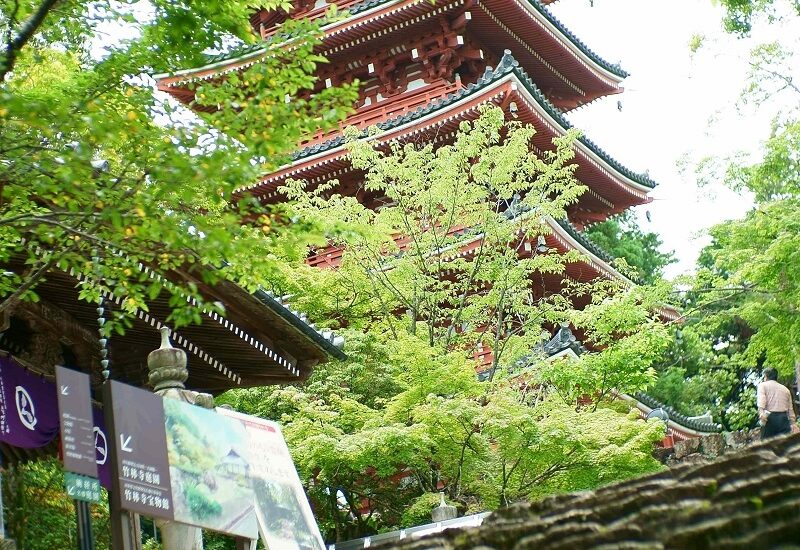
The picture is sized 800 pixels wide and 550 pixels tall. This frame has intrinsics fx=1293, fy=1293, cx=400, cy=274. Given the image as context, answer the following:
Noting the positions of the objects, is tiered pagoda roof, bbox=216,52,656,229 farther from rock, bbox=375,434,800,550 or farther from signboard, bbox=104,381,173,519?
rock, bbox=375,434,800,550

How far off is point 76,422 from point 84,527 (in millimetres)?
1661

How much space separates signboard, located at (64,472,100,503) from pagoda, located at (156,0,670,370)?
1517 cm

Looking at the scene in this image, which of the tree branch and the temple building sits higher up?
the temple building

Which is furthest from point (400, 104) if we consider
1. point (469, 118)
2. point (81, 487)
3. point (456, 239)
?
point (81, 487)

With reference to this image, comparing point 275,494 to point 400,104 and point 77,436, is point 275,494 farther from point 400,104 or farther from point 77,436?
point 400,104

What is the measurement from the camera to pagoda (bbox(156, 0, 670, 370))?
82.9 feet

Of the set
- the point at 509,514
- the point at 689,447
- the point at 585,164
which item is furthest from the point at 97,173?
the point at 585,164

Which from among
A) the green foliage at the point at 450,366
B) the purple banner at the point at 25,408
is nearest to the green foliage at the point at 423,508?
the green foliage at the point at 450,366

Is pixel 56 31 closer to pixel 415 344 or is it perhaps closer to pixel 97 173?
A: pixel 97 173

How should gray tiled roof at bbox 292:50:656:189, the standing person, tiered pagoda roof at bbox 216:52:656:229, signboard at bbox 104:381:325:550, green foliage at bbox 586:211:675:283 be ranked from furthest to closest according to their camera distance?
green foliage at bbox 586:211:675:283, tiered pagoda roof at bbox 216:52:656:229, gray tiled roof at bbox 292:50:656:189, the standing person, signboard at bbox 104:381:325:550

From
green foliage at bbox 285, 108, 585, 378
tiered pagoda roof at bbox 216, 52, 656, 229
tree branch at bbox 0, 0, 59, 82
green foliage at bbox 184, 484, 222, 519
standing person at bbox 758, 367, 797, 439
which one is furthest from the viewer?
tiered pagoda roof at bbox 216, 52, 656, 229

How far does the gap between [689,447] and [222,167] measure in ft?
54.9

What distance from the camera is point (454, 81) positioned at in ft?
92.9

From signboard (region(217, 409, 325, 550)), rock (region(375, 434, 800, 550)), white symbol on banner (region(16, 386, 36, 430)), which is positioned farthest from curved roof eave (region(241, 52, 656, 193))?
rock (region(375, 434, 800, 550))
